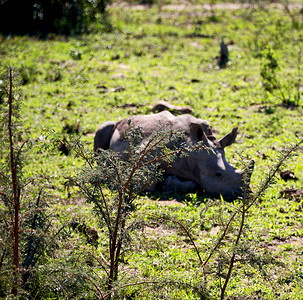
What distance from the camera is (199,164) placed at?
21.4 feet

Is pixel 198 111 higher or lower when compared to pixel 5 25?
lower

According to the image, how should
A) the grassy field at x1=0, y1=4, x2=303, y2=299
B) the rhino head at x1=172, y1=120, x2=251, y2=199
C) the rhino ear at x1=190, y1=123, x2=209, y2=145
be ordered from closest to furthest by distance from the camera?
the grassy field at x1=0, y1=4, x2=303, y2=299 < the rhino head at x1=172, y1=120, x2=251, y2=199 < the rhino ear at x1=190, y1=123, x2=209, y2=145

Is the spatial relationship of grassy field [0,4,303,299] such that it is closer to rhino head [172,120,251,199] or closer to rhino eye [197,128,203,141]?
rhino head [172,120,251,199]

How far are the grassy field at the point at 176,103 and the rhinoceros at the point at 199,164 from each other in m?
0.23

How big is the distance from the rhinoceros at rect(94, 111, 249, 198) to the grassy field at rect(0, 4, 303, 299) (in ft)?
0.74

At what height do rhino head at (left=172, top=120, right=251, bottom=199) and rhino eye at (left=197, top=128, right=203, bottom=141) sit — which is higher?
rhino eye at (left=197, top=128, right=203, bottom=141)

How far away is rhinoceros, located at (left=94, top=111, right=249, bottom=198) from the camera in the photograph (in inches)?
251

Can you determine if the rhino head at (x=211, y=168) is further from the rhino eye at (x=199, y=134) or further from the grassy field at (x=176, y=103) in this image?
the grassy field at (x=176, y=103)

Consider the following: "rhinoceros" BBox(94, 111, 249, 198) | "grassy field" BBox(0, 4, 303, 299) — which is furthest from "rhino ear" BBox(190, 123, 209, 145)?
"grassy field" BBox(0, 4, 303, 299)

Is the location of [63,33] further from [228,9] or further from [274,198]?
[274,198]

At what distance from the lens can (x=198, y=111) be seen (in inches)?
375

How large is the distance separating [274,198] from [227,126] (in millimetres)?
2626

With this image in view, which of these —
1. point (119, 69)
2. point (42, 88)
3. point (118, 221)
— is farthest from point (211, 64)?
point (118, 221)

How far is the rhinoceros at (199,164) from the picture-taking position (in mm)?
6363
